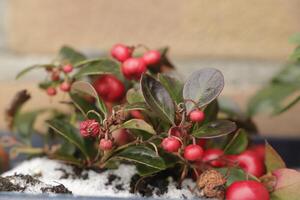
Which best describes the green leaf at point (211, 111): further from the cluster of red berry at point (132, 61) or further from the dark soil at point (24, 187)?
the dark soil at point (24, 187)

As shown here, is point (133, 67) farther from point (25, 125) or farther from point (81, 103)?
point (25, 125)

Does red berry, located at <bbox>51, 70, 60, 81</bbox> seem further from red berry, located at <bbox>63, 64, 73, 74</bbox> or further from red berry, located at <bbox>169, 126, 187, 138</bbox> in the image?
red berry, located at <bbox>169, 126, 187, 138</bbox>

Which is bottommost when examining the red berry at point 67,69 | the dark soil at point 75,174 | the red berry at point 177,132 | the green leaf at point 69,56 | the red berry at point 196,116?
the dark soil at point 75,174

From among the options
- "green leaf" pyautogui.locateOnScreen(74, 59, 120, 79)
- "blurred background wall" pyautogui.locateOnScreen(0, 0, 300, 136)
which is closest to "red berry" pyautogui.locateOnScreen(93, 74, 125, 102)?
"green leaf" pyautogui.locateOnScreen(74, 59, 120, 79)

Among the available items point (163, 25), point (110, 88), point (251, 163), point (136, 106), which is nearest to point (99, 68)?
point (110, 88)

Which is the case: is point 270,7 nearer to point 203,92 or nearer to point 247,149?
point 247,149

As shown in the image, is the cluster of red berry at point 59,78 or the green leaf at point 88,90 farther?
the cluster of red berry at point 59,78

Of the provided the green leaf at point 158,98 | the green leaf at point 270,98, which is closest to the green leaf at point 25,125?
the green leaf at point 158,98
